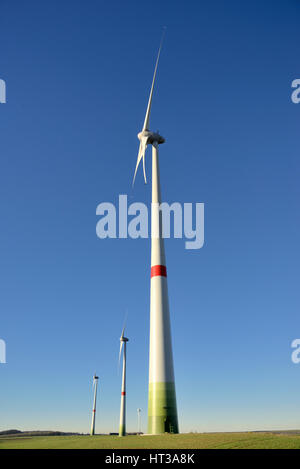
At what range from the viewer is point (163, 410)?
38.9m

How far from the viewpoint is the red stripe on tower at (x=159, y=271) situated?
45000 millimetres

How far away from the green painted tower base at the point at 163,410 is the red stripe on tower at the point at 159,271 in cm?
1305

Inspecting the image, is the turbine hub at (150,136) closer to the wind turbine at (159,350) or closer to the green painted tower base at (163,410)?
the wind turbine at (159,350)

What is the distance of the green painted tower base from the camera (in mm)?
38500

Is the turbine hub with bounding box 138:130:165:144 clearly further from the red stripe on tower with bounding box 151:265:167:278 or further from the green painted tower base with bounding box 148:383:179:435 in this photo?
the green painted tower base with bounding box 148:383:179:435

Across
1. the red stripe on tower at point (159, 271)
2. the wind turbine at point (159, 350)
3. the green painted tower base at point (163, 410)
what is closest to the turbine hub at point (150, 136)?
the wind turbine at point (159, 350)

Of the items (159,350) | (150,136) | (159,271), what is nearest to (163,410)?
(159,350)

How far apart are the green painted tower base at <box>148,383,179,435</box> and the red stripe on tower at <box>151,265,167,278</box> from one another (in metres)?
13.0

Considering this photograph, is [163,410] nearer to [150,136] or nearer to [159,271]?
[159,271]

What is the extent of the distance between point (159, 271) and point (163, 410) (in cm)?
1605

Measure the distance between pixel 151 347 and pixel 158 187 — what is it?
75.6 feet

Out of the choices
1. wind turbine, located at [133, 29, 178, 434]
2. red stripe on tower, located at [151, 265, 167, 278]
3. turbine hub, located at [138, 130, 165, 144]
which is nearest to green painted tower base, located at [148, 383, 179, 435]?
wind turbine, located at [133, 29, 178, 434]

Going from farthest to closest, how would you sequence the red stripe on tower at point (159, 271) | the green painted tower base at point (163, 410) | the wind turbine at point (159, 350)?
1. the red stripe on tower at point (159, 271)
2. the wind turbine at point (159, 350)
3. the green painted tower base at point (163, 410)
